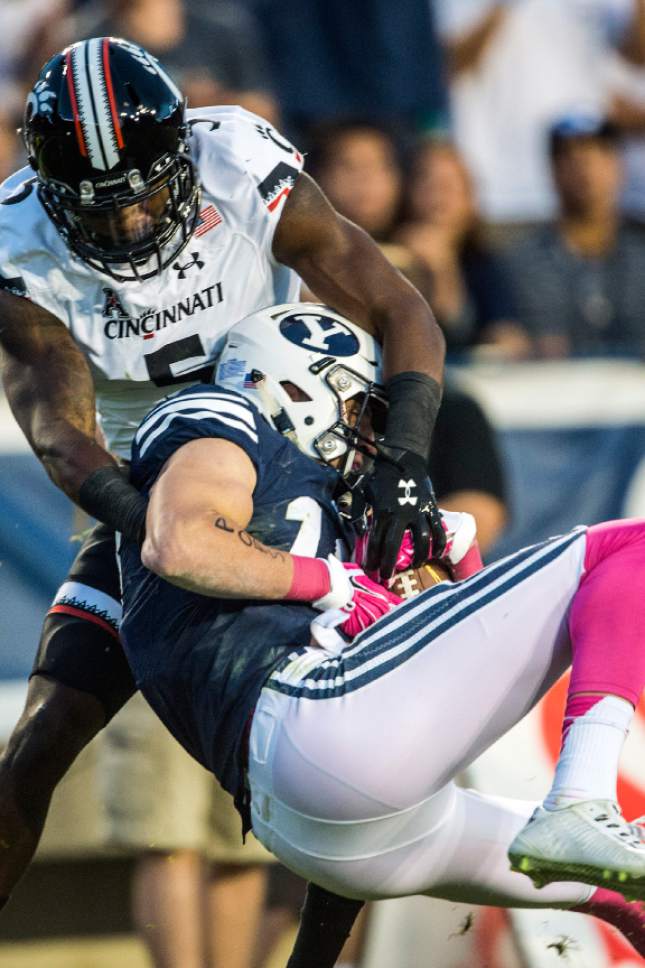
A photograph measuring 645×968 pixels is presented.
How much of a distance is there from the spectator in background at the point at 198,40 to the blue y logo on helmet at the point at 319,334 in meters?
3.43

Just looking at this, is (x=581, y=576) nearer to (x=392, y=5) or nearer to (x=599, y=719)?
(x=599, y=719)

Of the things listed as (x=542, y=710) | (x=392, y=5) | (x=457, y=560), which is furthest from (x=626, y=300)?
(x=457, y=560)

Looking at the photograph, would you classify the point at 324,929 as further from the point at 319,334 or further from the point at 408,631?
the point at 319,334

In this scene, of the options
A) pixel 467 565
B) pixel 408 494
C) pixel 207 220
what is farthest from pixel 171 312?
pixel 467 565

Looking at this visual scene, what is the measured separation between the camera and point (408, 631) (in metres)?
2.99

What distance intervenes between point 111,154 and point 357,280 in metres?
0.67

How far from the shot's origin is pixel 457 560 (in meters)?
3.43

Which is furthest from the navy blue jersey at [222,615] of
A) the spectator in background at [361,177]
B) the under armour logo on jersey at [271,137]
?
the spectator in background at [361,177]

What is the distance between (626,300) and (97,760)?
129 inches

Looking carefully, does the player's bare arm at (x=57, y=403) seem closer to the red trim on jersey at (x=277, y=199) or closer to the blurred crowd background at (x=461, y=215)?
the red trim on jersey at (x=277, y=199)

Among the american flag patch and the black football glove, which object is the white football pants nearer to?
the black football glove

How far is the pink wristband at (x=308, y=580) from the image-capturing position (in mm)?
3031

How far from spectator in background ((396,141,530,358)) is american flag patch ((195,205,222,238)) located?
2687 millimetres

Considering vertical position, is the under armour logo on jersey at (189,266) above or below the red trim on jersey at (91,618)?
above
